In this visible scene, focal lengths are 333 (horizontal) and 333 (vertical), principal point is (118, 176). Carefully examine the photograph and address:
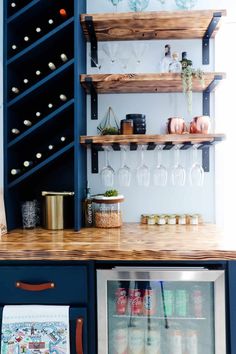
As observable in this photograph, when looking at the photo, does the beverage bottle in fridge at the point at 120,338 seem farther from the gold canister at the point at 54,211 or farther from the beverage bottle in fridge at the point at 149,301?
the gold canister at the point at 54,211

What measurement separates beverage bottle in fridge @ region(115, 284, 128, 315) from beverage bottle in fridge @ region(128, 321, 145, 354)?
0.11 meters

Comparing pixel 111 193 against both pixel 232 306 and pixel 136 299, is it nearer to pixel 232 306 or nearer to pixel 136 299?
pixel 136 299

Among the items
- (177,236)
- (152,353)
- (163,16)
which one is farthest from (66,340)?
(163,16)

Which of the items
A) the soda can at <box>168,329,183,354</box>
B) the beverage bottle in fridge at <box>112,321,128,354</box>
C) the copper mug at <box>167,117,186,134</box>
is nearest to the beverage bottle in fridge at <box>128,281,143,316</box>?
the beverage bottle in fridge at <box>112,321,128,354</box>

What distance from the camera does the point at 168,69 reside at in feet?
6.97

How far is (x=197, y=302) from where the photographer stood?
1608 mm

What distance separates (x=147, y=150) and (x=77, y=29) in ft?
2.84

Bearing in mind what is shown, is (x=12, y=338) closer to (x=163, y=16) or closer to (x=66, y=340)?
(x=66, y=340)

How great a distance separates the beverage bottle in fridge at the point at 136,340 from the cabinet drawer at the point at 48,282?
1.15ft

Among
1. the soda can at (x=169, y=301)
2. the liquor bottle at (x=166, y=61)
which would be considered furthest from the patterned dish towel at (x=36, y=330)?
the liquor bottle at (x=166, y=61)

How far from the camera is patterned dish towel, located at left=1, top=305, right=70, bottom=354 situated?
1492mm

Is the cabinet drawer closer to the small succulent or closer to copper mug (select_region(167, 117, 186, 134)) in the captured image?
the small succulent

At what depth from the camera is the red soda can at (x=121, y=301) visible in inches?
65.0

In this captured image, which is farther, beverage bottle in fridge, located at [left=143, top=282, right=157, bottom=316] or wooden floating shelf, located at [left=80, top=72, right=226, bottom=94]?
wooden floating shelf, located at [left=80, top=72, right=226, bottom=94]
